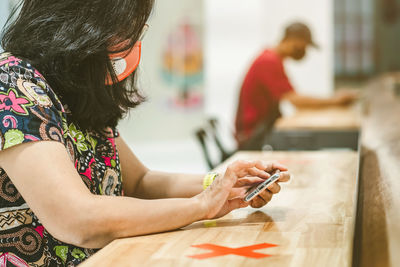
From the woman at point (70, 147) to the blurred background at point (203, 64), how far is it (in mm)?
5078

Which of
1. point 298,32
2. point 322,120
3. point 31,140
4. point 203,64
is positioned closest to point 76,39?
point 31,140

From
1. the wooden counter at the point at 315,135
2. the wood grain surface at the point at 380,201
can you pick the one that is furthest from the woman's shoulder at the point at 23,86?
the wooden counter at the point at 315,135

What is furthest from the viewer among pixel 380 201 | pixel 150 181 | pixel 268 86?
pixel 268 86

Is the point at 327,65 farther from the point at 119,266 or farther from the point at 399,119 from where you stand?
the point at 119,266

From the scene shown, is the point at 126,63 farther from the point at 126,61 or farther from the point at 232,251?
the point at 232,251

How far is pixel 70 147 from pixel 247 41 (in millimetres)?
5880

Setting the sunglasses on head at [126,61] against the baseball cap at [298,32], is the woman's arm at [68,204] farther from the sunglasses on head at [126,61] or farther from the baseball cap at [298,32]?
the baseball cap at [298,32]

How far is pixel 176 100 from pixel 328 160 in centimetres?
534

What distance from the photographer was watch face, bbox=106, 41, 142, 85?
1.34m

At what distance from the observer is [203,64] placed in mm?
7531

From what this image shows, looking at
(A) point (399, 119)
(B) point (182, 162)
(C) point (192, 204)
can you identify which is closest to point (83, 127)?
(C) point (192, 204)

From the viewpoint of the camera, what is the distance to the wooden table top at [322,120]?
3.85 metres

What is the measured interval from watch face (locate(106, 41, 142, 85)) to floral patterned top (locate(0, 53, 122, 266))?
153 millimetres

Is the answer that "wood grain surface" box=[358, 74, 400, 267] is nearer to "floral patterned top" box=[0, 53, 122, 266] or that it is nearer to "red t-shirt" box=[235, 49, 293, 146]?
"floral patterned top" box=[0, 53, 122, 266]
